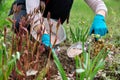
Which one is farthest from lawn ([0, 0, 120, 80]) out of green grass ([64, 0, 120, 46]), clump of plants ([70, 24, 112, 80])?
green grass ([64, 0, 120, 46])

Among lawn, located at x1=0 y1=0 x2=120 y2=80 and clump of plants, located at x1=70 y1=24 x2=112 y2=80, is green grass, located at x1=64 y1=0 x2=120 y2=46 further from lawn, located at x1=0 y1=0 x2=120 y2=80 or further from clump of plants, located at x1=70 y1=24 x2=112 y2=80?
clump of plants, located at x1=70 y1=24 x2=112 y2=80

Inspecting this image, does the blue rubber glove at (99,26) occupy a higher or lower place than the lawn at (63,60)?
higher

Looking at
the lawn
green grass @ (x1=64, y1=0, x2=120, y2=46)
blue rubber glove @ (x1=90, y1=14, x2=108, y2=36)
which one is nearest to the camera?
the lawn

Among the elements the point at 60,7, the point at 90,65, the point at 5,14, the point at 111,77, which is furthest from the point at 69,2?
the point at 90,65

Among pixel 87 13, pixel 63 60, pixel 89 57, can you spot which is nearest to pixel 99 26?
pixel 63 60

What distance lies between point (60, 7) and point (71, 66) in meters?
0.97

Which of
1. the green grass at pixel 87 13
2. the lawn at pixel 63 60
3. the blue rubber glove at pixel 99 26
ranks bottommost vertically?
the lawn at pixel 63 60

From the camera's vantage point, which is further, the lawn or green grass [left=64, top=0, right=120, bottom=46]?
green grass [left=64, top=0, right=120, bottom=46]

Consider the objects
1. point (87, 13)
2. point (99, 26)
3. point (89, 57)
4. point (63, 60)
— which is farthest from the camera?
point (87, 13)

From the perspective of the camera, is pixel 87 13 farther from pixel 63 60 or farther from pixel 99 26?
pixel 99 26

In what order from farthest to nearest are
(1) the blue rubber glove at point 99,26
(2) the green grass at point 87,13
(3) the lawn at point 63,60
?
1. (2) the green grass at point 87,13
2. (1) the blue rubber glove at point 99,26
3. (3) the lawn at point 63,60

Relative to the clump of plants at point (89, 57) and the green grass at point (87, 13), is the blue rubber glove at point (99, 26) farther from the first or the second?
the green grass at point (87, 13)

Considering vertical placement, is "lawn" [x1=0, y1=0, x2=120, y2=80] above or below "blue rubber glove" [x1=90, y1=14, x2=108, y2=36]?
below

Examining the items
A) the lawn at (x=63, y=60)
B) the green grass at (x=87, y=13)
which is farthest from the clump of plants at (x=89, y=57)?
the green grass at (x=87, y=13)
